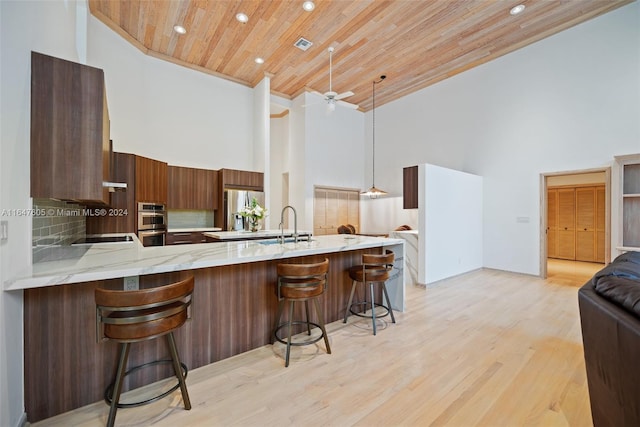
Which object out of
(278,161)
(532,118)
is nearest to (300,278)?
(532,118)

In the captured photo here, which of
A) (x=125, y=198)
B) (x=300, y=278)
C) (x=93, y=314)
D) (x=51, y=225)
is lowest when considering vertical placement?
(x=93, y=314)

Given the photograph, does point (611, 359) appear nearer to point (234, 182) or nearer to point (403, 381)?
point (403, 381)

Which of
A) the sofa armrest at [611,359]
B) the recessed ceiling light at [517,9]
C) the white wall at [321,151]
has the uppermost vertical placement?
the recessed ceiling light at [517,9]

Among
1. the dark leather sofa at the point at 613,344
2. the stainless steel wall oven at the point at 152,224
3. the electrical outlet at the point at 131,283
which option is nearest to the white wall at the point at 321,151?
the stainless steel wall oven at the point at 152,224

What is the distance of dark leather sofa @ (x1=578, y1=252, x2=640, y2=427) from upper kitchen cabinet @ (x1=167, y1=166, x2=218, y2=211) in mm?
5703

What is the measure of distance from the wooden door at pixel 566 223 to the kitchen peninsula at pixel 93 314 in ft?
25.0

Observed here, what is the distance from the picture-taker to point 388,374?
6.87ft

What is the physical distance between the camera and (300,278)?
2205mm

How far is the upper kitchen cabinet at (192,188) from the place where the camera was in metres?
5.28

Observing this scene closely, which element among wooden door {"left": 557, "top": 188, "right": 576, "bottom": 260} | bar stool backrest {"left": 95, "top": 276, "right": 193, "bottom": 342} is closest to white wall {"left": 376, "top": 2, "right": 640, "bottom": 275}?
wooden door {"left": 557, "top": 188, "right": 576, "bottom": 260}

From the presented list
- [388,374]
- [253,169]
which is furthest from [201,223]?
[388,374]

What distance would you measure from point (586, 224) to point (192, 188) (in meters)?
9.51

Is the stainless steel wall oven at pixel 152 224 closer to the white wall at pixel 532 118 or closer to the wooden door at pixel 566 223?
the white wall at pixel 532 118

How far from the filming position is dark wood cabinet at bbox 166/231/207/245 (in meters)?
5.12
